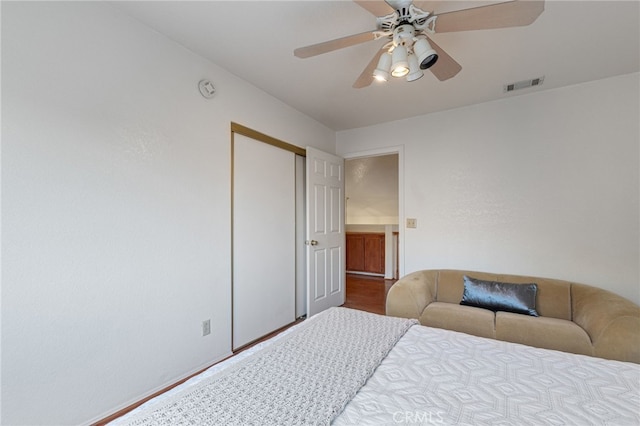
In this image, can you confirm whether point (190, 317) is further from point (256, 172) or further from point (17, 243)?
point (256, 172)

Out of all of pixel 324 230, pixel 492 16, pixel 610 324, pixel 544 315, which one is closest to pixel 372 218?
pixel 324 230

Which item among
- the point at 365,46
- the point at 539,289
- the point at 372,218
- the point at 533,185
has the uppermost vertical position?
the point at 365,46

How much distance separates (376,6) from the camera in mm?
1298

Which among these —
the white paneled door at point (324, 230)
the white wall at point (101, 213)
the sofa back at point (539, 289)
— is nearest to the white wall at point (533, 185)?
the sofa back at point (539, 289)

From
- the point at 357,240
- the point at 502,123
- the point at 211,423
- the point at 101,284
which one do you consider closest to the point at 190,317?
the point at 101,284

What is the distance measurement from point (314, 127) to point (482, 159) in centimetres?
196

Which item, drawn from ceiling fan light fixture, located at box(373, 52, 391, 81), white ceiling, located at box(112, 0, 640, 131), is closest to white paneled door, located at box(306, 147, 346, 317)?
white ceiling, located at box(112, 0, 640, 131)

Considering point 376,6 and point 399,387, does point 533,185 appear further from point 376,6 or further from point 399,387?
point 399,387

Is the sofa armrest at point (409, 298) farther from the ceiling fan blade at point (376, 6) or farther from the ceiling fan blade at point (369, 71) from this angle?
the ceiling fan blade at point (376, 6)

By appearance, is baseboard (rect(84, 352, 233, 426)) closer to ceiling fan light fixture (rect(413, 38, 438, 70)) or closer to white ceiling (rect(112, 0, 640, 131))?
white ceiling (rect(112, 0, 640, 131))

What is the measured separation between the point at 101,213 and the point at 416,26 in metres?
2.01

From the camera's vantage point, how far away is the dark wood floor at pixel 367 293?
3787 millimetres

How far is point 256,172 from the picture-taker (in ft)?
8.77

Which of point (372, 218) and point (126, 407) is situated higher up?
point (372, 218)
